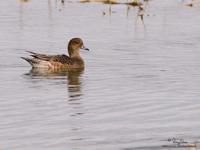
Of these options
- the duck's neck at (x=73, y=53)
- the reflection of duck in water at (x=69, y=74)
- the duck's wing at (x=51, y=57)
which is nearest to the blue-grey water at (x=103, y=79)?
the reflection of duck in water at (x=69, y=74)

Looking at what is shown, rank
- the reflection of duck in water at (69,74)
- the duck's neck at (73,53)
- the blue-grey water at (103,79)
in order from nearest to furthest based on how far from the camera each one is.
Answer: the blue-grey water at (103,79) < the reflection of duck in water at (69,74) < the duck's neck at (73,53)

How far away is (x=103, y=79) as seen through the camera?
15.4 m

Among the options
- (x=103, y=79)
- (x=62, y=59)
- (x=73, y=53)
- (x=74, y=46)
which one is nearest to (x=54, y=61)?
(x=62, y=59)

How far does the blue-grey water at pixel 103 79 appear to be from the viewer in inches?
413

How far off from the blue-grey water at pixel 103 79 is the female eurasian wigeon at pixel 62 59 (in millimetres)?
252

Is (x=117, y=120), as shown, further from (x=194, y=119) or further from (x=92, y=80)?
(x=92, y=80)

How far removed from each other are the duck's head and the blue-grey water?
0.97 feet

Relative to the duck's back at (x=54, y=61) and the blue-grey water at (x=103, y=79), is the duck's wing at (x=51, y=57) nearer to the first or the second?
the duck's back at (x=54, y=61)

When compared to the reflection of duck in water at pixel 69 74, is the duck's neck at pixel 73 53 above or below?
above

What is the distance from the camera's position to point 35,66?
17.4m

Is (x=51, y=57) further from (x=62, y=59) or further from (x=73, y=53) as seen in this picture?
(x=73, y=53)

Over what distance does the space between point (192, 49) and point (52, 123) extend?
27.6 ft

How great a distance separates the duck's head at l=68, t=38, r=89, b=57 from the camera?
18.4m

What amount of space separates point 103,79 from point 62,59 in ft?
7.87
